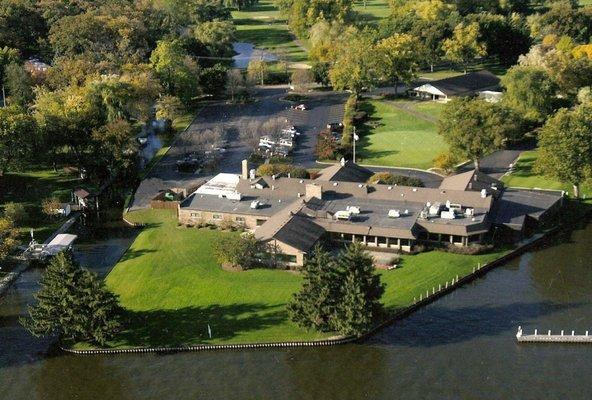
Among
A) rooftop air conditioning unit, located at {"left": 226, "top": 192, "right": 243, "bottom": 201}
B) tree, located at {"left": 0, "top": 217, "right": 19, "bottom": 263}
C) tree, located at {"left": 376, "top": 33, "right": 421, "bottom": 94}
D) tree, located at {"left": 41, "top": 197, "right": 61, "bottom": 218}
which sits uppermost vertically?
tree, located at {"left": 376, "top": 33, "right": 421, "bottom": 94}

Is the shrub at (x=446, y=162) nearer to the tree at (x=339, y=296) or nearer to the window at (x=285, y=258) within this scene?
the window at (x=285, y=258)

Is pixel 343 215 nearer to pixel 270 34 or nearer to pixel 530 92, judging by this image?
pixel 530 92

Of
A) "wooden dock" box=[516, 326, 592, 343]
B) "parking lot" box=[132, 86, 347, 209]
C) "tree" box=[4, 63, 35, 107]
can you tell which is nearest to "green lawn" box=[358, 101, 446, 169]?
"parking lot" box=[132, 86, 347, 209]

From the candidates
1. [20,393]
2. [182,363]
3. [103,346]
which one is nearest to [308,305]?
[182,363]

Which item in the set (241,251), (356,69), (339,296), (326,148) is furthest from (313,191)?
(356,69)

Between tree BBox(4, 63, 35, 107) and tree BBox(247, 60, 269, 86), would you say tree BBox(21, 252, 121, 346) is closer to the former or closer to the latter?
tree BBox(4, 63, 35, 107)

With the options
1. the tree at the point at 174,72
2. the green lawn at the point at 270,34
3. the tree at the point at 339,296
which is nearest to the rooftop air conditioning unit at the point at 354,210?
the tree at the point at 339,296

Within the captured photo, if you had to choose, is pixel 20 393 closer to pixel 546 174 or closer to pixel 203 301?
pixel 203 301
